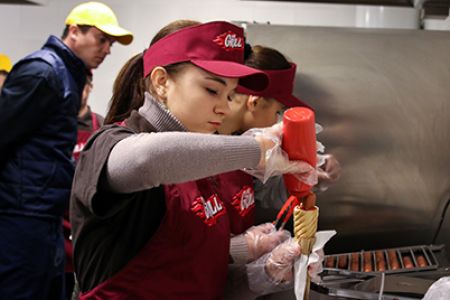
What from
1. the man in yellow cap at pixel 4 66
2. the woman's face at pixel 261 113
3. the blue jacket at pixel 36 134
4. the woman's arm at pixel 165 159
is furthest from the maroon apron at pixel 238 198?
the man in yellow cap at pixel 4 66

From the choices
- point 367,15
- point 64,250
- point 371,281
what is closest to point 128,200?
point 371,281

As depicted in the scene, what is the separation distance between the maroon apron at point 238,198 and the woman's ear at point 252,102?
189 mm

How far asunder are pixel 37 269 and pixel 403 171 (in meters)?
1.30

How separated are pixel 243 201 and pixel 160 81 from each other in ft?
1.89

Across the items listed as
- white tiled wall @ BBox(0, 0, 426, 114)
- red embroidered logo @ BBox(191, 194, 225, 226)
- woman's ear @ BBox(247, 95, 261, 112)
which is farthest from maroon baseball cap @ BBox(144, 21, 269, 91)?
white tiled wall @ BBox(0, 0, 426, 114)

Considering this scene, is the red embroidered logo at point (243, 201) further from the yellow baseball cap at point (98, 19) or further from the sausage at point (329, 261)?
the yellow baseball cap at point (98, 19)

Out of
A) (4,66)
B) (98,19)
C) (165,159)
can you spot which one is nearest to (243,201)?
(165,159)

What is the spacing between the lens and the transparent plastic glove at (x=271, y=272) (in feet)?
3.70

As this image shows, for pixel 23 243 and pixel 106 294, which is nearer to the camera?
pixel 106 294

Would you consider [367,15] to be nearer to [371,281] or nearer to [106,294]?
[371,281]

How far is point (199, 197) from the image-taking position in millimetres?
1039

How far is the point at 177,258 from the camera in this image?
98 centimetres

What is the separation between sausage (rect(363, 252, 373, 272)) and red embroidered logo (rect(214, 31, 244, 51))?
73 cm

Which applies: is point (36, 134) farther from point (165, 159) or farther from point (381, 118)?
point (165, 159)
